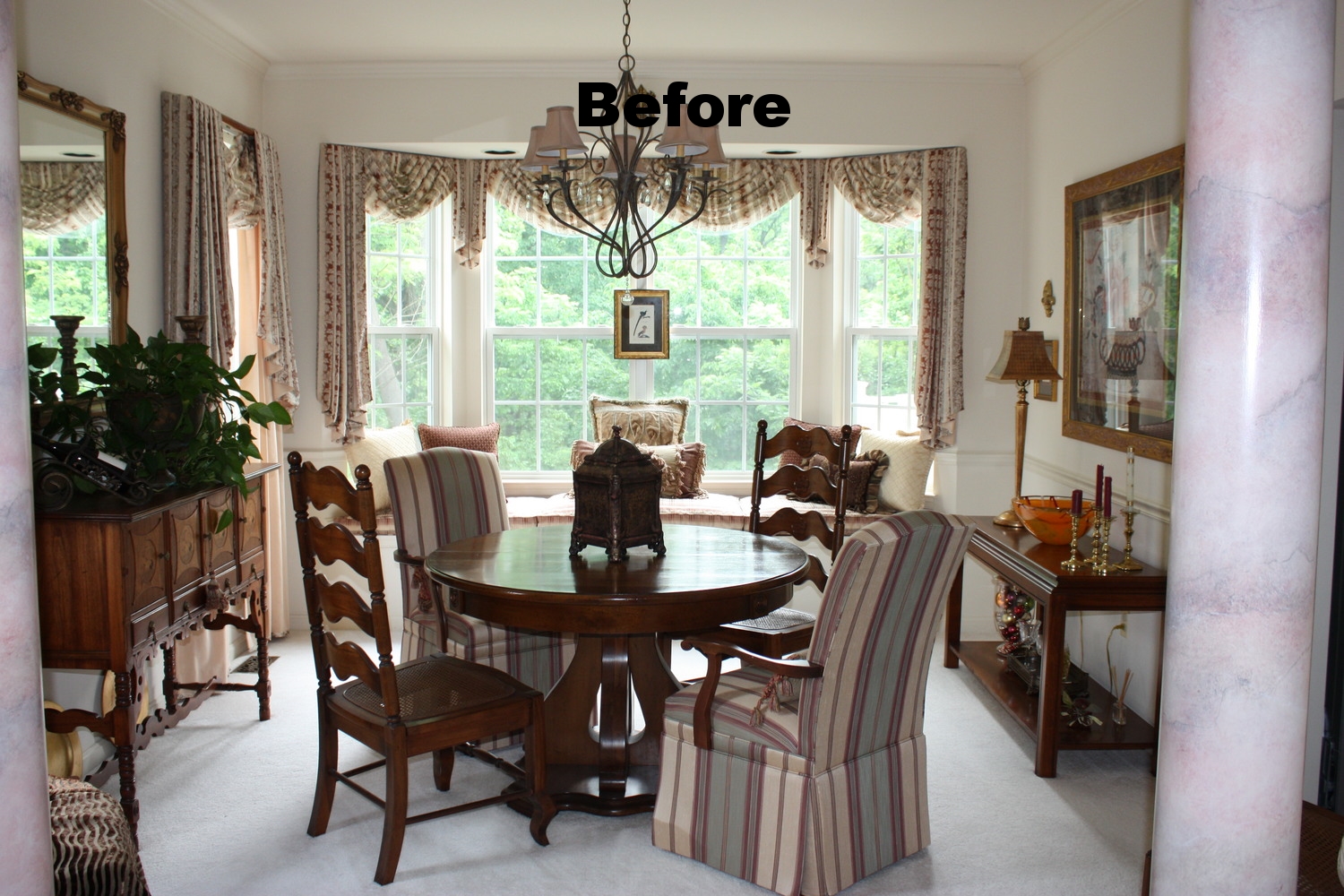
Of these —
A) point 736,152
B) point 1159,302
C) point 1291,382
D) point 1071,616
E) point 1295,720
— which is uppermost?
point 736,152

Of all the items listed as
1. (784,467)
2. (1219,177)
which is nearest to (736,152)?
(784,467)

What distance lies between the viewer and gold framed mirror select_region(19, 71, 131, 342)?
3.37m

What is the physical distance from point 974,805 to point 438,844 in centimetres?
165

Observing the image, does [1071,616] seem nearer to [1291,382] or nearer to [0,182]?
[1291,382]

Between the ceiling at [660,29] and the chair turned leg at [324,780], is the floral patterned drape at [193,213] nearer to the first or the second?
the ceiling at [660,29]

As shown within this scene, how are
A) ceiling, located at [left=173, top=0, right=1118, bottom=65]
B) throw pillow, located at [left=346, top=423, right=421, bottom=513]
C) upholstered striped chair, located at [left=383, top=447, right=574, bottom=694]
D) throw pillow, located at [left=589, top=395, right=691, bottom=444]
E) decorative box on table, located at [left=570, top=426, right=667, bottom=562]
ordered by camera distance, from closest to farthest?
decorative box on table, located at [left=570, top=426, right=667, bottom=562], upholstered striped chair, located at [left=383, top=447, right=574, bottom=694], ceiling, located at [left=173, top=0, right=1118, bottom=65], throw pillow, located at [left=346, top=423, right=421, bottom=513], throw pillow, located at [left=589, top=395, right=691, bottom=444]

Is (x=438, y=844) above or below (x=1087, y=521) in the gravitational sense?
below

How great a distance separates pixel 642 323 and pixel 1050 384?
219 cm

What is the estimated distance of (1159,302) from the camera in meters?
3.82

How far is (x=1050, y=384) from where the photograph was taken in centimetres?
494

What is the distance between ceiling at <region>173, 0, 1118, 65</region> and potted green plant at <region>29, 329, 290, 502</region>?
176 cm

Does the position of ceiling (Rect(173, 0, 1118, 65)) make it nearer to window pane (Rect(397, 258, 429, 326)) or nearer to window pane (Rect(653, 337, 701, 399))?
window pane (Rect(397, 258, 429, 326))

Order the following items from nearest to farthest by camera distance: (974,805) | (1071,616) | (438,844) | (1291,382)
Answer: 1. (1291,382)
2. (438,844)
3. (974,805)
4. (1071,616)

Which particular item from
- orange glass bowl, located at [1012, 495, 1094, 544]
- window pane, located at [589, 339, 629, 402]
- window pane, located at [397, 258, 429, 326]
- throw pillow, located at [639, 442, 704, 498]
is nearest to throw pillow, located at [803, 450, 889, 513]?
→ throw pillow, located at [639, 442, 704, 498]
